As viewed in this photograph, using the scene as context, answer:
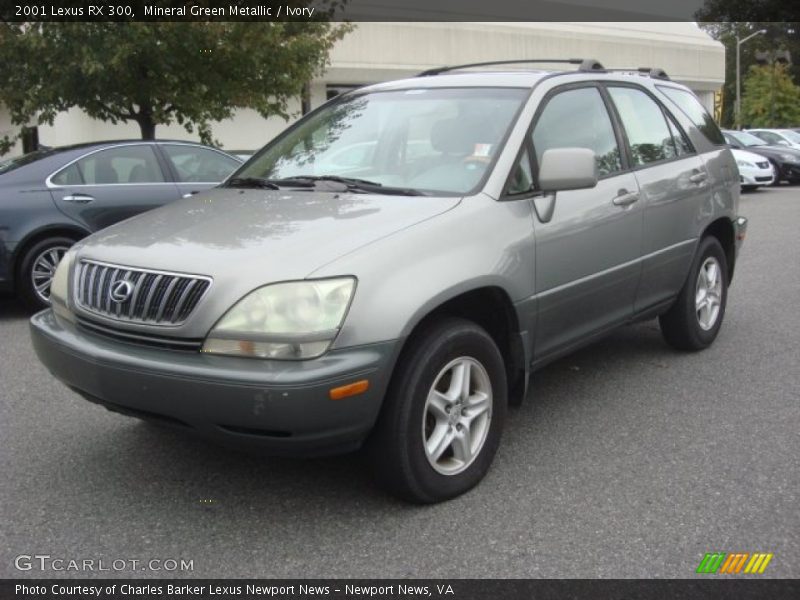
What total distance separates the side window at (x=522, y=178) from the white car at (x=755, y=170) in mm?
17302

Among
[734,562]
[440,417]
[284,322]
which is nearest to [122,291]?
[284,322]

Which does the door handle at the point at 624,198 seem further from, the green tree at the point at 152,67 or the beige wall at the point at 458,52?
the beige wall at the point at 458,52

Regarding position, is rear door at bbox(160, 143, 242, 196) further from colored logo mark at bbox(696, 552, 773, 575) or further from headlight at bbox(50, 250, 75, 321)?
colored logo mark at bbox(696, 552, 773, 575)

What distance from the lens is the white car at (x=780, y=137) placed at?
23.9 meters

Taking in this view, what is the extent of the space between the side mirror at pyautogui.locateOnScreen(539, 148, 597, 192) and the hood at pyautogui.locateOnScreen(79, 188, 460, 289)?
493 mm

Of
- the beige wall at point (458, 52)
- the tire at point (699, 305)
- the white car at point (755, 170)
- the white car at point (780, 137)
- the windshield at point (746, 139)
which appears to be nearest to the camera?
the tire at point (699, 305)

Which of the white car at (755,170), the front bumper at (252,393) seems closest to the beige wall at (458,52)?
the white car at (755,170)

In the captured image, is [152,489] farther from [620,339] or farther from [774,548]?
[620,339]

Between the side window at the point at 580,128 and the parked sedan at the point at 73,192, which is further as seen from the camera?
the parked sedan at the point at 73,192

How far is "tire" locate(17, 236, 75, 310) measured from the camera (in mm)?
7301

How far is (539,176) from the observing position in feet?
13.0

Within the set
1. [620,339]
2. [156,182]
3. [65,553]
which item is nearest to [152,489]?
[65,553]

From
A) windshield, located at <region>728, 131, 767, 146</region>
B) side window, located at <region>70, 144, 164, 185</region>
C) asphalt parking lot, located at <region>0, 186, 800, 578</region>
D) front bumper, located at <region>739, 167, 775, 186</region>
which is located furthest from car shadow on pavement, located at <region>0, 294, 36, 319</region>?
windshield, located at <region>728, 131, 767, 146</region>
